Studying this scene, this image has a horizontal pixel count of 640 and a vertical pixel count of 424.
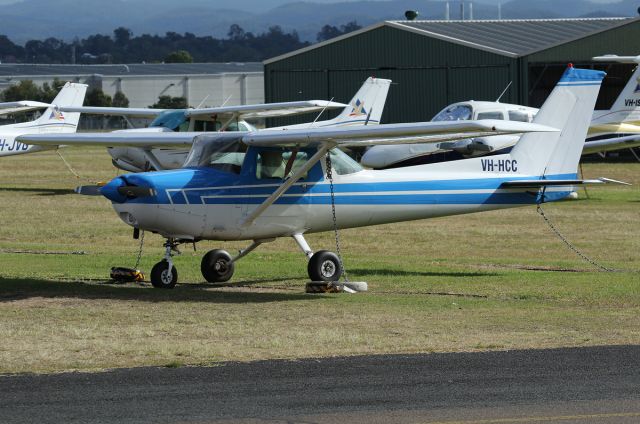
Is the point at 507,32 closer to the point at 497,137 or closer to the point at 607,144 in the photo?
the point at 607,144

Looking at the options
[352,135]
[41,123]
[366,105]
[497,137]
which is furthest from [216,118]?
[352,135]

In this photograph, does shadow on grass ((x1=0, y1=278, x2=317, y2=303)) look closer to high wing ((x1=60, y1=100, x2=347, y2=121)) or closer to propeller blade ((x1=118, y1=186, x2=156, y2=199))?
propeller blade ((x1=118, y1=186, x2=156, y2=199))

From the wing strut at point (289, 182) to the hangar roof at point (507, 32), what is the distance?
34479mm

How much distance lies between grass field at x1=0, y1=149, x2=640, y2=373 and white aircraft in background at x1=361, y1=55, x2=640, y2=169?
4.94m

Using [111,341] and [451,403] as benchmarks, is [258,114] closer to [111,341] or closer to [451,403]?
[111,341]

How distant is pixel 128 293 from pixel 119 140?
2476mm

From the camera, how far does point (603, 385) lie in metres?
9.38

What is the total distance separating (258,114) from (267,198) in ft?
68.0

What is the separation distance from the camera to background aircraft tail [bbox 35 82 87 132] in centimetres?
3753

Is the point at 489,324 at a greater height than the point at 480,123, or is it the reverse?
the point at 480,123

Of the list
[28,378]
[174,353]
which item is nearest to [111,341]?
[174,353]

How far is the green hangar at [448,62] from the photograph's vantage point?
160ft

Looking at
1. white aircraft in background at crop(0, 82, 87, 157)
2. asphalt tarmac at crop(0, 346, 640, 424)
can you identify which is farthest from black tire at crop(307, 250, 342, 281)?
white aircraft in background at crop(0, 82, 87, 157)

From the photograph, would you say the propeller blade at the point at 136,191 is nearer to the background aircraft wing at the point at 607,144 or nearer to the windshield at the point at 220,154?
the windshield at the point at 220,154
